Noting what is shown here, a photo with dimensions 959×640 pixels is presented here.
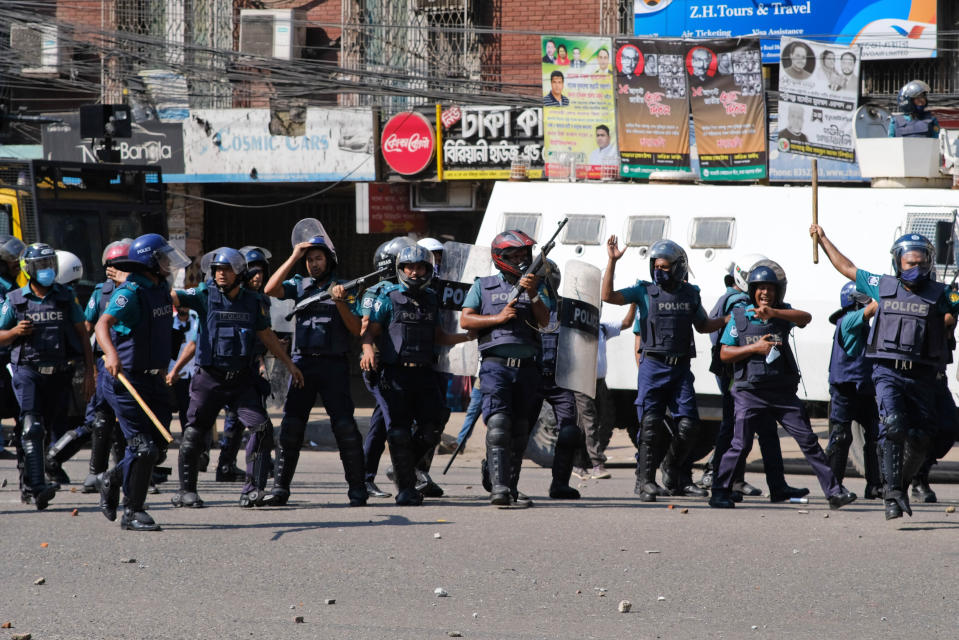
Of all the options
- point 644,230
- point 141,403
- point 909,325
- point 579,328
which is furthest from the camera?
point 644,230

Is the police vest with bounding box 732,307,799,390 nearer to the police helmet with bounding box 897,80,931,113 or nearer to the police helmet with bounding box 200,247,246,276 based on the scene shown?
the police helmet with bounding box 200,247,246,276

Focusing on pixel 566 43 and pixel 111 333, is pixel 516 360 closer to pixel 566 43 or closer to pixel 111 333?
pixel 111 333

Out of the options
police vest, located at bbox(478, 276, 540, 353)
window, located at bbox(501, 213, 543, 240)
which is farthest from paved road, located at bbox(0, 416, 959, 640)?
window, located at bbox(501, 213, 543, 240)

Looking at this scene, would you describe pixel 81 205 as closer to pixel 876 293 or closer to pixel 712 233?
pixel 712 233

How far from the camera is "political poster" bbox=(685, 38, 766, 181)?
733 inches

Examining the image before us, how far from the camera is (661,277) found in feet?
34.8

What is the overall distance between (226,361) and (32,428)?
144cm

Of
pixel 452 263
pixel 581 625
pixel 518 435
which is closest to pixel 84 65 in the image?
pixel 452 263

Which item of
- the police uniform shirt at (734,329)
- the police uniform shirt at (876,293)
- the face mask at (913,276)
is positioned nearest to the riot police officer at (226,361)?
the police uniform shirt at (734,329)

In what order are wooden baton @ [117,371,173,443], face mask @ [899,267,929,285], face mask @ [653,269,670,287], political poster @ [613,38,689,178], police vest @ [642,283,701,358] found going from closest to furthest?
wooden baton @ [117,371,173,443]
face mask @ [899,267,929,285]
police vest @ [642,283,701,358]
face mask @ [653,269,670,287]
political poster @ [613,38,689,178]

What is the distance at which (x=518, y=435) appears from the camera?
1005 cm

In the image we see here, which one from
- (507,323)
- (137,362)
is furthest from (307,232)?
(137,362)

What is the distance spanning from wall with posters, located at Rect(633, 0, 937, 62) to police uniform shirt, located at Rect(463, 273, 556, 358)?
11.0 meters

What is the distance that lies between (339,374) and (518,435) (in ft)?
4.40
